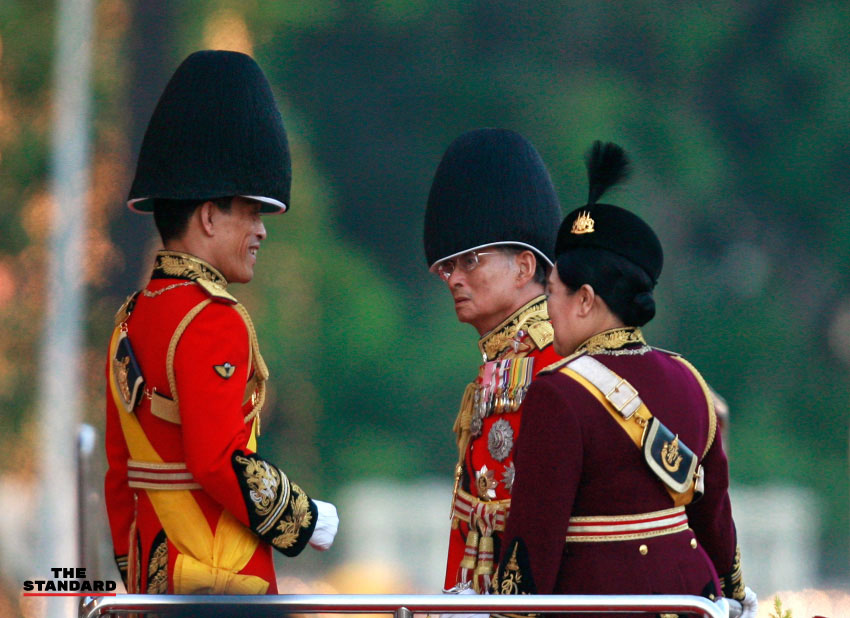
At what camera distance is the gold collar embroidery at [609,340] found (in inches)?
105

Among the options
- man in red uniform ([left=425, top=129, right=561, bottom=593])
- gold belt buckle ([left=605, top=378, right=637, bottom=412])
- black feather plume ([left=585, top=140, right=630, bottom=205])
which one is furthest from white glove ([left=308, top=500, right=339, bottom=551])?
black feather plume ([left=585, top=140, right=630, bottom=205])

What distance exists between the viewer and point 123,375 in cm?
291

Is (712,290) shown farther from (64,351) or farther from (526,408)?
(526,408)

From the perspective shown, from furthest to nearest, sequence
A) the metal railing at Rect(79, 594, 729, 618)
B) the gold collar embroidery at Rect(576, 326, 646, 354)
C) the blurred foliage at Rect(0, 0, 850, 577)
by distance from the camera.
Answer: the blurred foliage at Rect(0, 0, 850, 577), the gold collar embroidery at Rect(576, 326, 646, 354), the metal railing at Rect(79, 594, 729, 618)

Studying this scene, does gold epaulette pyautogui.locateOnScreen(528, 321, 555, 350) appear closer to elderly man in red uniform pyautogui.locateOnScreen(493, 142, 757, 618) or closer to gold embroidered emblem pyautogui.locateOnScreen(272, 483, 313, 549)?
elderly man in red uniform pyautogui.locateOnScreen(493, 142, 757, 618)

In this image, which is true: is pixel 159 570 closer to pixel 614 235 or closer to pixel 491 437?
pixel 491 437

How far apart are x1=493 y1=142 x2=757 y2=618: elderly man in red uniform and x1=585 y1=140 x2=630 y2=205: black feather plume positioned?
17 centimetres

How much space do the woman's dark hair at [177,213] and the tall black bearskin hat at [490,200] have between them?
620 mm

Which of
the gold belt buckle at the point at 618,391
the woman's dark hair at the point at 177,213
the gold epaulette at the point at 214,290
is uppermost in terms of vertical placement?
the woman's dark hair at the point at 177,213

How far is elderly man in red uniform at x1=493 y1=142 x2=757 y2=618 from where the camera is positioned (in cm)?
250

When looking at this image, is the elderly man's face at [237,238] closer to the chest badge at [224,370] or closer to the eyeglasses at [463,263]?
the chest badge at [224,370]

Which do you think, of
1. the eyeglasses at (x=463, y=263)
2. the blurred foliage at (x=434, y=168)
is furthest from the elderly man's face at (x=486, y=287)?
the blurred foliage at (x=434, y=168)

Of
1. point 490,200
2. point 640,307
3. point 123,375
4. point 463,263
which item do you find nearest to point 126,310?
point 123,375

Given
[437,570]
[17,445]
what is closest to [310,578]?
[437,570]
